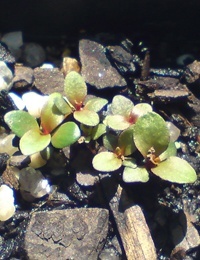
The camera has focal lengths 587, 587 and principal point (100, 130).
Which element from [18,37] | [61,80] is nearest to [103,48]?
[61,80]

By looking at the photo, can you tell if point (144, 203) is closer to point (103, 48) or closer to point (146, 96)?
point (146, 96)

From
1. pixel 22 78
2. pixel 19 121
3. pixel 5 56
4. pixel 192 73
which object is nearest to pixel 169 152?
pixel 192 73

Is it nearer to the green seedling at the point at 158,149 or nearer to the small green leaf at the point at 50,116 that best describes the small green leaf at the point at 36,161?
the small green leaf at the point at 50,116

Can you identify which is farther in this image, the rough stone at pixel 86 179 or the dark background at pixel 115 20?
the dark background at pixel 115 20

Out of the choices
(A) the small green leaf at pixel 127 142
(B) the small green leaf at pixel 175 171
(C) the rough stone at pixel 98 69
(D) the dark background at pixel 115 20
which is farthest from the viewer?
(D) the dark background at pixel 115 20

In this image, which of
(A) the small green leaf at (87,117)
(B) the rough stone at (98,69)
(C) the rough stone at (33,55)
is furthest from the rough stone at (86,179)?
(C) the rough stone at (33,55)

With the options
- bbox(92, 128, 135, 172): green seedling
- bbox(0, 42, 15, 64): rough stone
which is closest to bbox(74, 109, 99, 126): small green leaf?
bbox(92, 128, 135, 172): green seedling

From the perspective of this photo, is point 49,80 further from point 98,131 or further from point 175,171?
point 175,171
